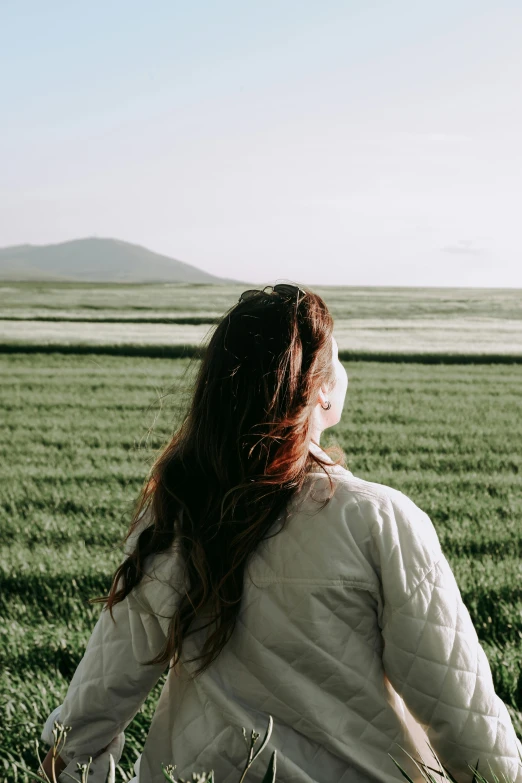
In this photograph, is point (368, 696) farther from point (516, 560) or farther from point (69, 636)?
point (516, 560)

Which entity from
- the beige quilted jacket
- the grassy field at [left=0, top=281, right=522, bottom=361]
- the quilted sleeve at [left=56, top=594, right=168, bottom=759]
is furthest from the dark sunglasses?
the grassy field at [left=0, top=281, right=522, bottom=361]

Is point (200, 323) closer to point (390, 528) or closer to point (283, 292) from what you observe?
point (283, 292)

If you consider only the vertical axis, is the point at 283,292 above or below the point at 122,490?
above

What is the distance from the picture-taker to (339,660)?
1.62 metres

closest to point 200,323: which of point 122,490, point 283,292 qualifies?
point 122,490

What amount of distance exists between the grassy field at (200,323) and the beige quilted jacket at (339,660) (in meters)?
10.2

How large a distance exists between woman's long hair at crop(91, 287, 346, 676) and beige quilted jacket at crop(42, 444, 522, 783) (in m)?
0.04

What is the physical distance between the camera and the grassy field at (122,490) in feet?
11.3

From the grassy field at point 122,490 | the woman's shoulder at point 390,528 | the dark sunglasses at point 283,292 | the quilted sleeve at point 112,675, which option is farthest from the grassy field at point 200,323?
the woman's shoulder at point 390,528

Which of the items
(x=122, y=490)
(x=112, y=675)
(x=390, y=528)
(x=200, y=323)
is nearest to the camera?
(x=390, y=528)

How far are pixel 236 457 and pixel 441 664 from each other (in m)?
0.59

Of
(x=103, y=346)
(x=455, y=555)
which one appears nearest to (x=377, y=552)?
(x=455, y=555)

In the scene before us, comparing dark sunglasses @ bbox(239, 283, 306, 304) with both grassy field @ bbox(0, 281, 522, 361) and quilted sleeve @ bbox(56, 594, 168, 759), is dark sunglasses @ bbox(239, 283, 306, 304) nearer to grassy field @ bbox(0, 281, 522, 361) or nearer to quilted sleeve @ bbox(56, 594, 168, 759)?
quilted sleeve @ bbox(56, 594, 168, 759)

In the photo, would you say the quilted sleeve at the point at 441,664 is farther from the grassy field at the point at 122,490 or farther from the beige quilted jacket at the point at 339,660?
the grassy field at the point at 122,490
